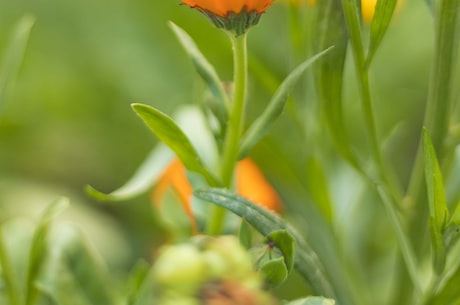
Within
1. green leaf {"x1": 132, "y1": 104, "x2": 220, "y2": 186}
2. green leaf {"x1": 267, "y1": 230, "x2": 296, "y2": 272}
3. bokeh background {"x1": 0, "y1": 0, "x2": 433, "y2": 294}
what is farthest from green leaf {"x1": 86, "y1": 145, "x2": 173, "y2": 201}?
bokeh background {"x1": 0, "y1": 0, "x2": 433, "y2": 294}

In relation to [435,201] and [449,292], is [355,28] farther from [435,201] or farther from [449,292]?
[449,292]

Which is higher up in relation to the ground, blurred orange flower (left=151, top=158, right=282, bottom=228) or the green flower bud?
the green flower bud

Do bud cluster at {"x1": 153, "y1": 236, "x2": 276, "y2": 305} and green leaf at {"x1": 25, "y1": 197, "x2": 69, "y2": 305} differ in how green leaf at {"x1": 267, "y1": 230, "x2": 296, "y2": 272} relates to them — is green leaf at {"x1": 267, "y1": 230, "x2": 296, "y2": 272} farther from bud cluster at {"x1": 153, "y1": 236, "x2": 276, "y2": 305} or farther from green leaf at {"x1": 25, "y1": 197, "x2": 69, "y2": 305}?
green leaf at {"x1": 25, "y1": 197, "x2": 69, "y2": 305}

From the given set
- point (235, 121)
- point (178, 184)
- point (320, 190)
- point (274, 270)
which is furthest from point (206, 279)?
point (178, 184)

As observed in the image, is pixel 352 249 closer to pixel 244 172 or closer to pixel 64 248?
pixel 244 172

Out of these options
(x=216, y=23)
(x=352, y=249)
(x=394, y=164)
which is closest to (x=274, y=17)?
→ (x=394, y=164)

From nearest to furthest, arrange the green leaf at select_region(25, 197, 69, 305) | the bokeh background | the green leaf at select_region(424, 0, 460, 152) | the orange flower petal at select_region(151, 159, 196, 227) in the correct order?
the green leaf at select_region(424, 0, 460, 152) < the green leaf at select_region(25, 197, 69, 305) < the orange flower petal at select_region(151, 159, 196, 227) < the bokeh background
